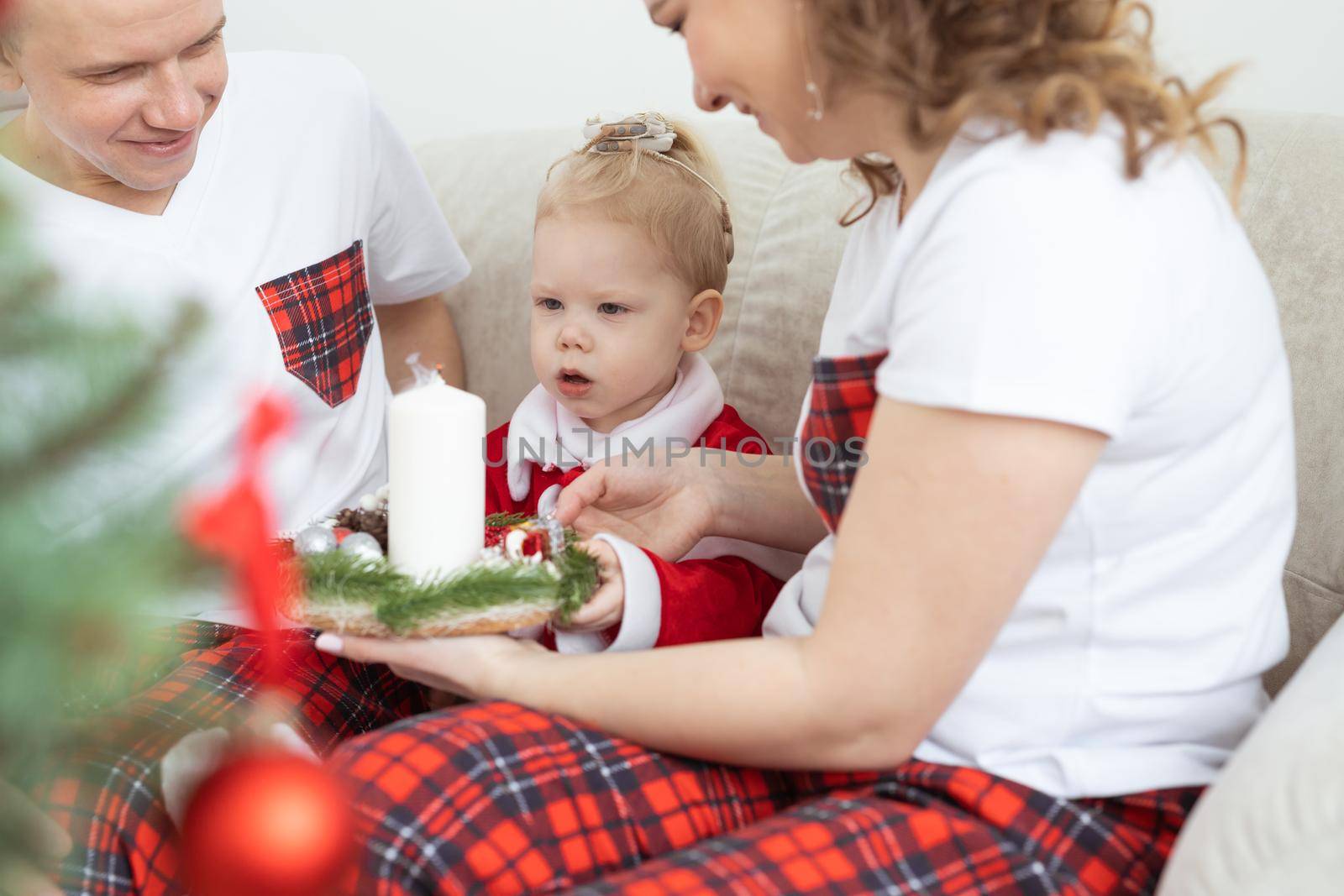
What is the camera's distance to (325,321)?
1.53 m

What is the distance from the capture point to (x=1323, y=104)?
1.62 metres

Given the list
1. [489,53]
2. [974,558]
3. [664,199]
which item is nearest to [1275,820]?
[974,558]

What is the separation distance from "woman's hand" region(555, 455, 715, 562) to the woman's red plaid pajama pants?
41 cm

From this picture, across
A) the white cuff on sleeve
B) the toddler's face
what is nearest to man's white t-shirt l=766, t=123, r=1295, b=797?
the white cuff on sleeve

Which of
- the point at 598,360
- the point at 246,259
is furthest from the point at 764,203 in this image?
the point at 246,259

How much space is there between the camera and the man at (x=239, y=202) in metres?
1.26

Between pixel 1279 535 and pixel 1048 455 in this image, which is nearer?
pixel 1048 455

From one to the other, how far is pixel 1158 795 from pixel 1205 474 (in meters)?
0.26

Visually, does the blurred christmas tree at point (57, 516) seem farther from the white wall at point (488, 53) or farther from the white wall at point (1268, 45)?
the white wall at point (488, 53)

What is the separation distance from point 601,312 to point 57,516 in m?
1.07

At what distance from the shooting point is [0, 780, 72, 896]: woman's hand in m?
0.52

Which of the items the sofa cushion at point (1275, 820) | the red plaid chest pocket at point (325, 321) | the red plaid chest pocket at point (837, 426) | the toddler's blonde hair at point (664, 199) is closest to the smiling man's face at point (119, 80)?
the red plaid chest pocket at point (325, 321)

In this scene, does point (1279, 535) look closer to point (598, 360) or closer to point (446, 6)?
point (598, 360)

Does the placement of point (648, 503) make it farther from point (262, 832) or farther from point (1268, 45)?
point (1268, 45)
